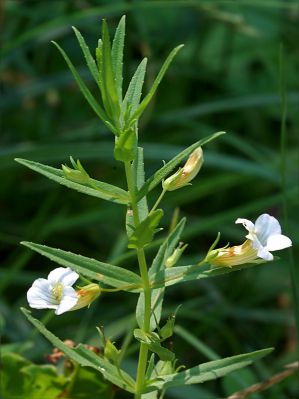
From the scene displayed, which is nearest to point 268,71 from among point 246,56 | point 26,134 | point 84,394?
point 246,56

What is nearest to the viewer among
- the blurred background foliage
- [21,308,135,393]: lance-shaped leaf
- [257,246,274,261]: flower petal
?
[257,246,274,261]: flower petal

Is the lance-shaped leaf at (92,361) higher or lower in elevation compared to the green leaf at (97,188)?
lower

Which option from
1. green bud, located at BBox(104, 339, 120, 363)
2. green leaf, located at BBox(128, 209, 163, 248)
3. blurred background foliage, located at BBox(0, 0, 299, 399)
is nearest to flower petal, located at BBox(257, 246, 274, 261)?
green leaf, located at BBox(128, 209, 163, 248)

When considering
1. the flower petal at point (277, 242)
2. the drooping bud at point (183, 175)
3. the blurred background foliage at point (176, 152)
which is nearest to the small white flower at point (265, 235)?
the flower petal at point (277, 242)

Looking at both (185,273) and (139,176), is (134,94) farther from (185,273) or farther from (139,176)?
(185,273)

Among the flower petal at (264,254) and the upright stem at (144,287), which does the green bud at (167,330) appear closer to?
the upright stem at (144,287)

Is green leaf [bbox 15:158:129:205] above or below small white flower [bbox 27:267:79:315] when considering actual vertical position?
above

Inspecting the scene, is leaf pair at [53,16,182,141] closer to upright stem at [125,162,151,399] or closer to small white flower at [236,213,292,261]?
upright stem at [125,162,151,399]

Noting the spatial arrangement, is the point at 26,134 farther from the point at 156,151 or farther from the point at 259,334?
the point at 259,334
